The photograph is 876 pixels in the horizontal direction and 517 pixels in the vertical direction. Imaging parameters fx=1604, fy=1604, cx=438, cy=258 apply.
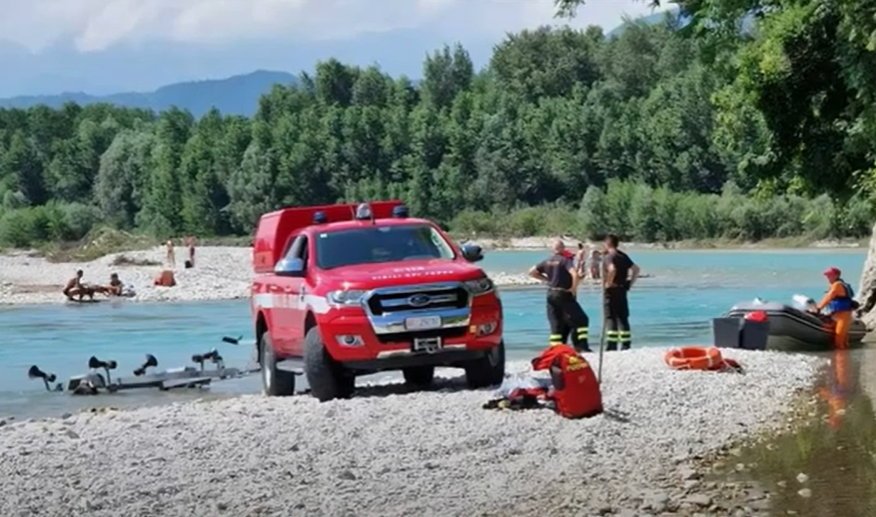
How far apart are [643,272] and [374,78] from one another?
350 feet

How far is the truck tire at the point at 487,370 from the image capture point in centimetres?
1684

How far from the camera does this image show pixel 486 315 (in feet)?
54.1

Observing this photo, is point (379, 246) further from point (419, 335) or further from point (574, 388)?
point (574, 388)

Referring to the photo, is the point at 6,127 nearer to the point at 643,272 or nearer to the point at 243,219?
the point at 243,219

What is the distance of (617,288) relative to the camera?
72.8 feet

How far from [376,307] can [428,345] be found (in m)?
0.66

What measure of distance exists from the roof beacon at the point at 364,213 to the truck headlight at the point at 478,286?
2124 millimetres

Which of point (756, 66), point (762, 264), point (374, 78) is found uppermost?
point (374, 78)

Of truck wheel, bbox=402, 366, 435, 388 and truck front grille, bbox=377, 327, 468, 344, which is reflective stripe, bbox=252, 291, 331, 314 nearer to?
truck front grille, bbox=377, 327, 468, 344

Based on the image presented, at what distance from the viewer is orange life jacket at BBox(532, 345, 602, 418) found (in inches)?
553

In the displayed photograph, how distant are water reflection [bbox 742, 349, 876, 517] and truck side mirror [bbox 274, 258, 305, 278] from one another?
5567mm

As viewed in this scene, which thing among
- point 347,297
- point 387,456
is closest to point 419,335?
point 347,297

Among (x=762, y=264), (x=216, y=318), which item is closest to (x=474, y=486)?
(x=216, y=318)

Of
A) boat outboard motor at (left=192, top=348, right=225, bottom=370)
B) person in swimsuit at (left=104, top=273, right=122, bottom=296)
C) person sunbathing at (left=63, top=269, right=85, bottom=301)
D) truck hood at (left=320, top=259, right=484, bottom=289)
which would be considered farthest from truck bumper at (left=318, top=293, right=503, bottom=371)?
person in swimsuit at (left=104, top=273, right=122, bottom=296)
